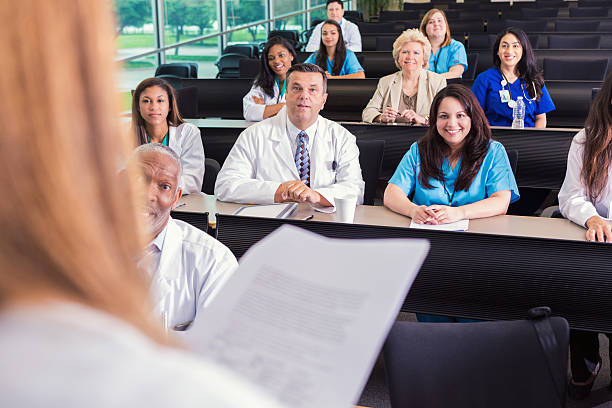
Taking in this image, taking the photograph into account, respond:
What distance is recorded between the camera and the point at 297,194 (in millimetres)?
2785

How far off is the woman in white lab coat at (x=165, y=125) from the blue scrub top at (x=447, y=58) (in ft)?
9.24

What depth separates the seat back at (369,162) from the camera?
347cm

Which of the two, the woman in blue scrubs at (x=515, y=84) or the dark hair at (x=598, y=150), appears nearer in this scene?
the dark hair at (x=598, y=150)

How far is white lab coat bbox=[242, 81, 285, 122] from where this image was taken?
4.71 metres

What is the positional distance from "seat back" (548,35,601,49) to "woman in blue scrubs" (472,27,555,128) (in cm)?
354

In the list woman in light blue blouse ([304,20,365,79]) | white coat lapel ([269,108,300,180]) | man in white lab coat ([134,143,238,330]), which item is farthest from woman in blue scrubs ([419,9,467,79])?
man in white lab coat ([134,143,238,330])

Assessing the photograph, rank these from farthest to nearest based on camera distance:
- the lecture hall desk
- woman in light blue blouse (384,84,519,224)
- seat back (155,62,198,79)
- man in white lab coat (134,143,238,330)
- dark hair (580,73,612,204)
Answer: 1. seat back (155,62,198,79)
2. woman in light blue blouse (384,84,519,224)
3. dark hair (580,73,612,204)
4. the lecture hall desk
5. man in white lab coat (134,143,238,330)

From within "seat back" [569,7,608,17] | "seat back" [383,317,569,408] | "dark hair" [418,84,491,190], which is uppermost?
"seat back" [569,7,608,17]

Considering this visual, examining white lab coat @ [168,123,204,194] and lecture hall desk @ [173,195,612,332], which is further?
white lab coat @ [168,123,204,194]

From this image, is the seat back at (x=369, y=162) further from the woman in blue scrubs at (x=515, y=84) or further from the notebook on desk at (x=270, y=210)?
the woman in blue scrubs at (x=515, y=84)

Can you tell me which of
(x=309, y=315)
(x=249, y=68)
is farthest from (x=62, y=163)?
(x=249, y=68)

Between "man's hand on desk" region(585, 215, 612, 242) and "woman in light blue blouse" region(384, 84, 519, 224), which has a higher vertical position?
"woman in light blue blouse" region(384, 84, 519, 224)

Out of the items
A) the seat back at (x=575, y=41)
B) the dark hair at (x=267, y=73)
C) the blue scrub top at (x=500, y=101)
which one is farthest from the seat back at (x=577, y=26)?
the dark hair at (x=267, y=73)

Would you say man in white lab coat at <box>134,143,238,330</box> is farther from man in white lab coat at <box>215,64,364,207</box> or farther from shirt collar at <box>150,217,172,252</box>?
man in white lab coat at <box>215,64,364,207</box>
